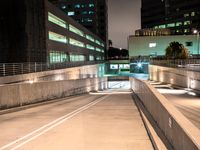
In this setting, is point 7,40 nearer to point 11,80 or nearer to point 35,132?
point 11,80

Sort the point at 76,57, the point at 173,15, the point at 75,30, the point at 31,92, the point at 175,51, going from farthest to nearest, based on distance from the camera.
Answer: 1. the point at 173,15
2. the point at 175,51
3. the point at 75,30
4. the point at 76,57
5. the point at 31,92

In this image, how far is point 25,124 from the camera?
1162 cm

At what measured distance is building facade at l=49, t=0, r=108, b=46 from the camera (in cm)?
16062

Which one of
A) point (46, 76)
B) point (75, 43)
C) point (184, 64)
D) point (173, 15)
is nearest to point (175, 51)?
point (75, 43)

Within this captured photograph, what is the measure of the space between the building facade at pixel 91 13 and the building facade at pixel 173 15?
2787 centimetres

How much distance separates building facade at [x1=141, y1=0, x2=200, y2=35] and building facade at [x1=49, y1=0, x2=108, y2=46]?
2787 centimetres

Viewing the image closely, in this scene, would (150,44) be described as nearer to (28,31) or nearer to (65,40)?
(65,40)

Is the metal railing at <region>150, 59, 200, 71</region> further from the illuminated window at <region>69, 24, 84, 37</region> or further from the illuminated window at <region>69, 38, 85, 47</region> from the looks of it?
the illuminated window at <region>69, 24, 84, 37</region>

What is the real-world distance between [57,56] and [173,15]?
11444 centimetres

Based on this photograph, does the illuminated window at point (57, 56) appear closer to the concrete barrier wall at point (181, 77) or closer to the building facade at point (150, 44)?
the concrete barrier wall at point (181, 77)

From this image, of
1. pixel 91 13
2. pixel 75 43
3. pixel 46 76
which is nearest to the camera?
pixel 46 76

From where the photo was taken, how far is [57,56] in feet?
189

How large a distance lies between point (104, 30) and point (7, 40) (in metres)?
120

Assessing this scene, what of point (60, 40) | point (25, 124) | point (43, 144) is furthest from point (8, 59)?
point (43, 144)
